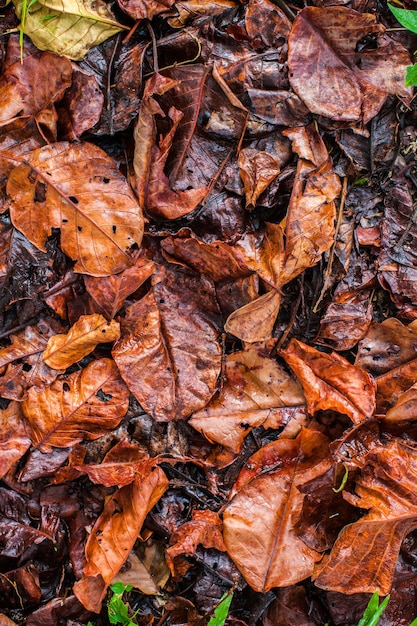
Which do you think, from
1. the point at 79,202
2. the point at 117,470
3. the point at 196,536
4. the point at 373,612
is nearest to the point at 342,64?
the point at 79,202

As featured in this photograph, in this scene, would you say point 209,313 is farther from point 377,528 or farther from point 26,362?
point 377,528

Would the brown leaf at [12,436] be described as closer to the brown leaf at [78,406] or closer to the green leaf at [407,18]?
the brown leaf at [78,406]

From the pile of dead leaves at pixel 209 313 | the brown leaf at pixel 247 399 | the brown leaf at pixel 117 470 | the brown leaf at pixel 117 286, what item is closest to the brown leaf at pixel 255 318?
the pile of dead leaves at pixel 209 313

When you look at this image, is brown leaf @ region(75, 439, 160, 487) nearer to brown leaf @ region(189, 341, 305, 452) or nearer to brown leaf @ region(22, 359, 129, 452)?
brown leaf @ region(22, 359, 129, 452)

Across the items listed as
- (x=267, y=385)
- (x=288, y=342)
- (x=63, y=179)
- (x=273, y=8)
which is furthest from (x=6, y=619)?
(x=273, y=8)

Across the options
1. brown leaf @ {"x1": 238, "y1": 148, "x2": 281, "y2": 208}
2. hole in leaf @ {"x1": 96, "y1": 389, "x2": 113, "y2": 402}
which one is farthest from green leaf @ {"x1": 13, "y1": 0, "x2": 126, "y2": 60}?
hole in leaf @ {"x1": 96, "y1": 389, "x2": 113, "y2": 402}

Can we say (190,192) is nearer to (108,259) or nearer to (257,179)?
(257,179)

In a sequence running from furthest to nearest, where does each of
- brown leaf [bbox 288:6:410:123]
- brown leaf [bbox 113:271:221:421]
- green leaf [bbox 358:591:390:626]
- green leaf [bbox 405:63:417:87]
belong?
brown leaf [bbox 113:271:221:421] < brown leaf [bbox 288:6:410:123] < green leaf [bbox 358:591:390:626] < green leaf [bbox 405:63:417:87]
